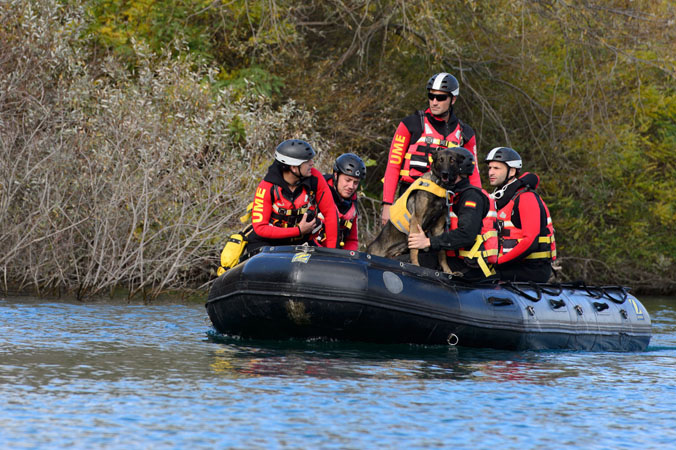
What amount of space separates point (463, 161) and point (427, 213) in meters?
0.52

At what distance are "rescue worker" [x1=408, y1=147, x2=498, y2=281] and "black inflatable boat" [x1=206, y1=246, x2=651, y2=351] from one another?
219mm

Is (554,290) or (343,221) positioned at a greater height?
(343,221)

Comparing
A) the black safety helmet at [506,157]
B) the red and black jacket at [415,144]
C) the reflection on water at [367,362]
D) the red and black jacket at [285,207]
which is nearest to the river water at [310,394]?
the reflection on water at [367,362]

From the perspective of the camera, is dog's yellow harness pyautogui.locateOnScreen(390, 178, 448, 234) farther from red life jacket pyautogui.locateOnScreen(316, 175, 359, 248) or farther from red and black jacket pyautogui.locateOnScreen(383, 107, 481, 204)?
red life jacket pyautogui.locateOnScreen(316, 175, 359, 248)

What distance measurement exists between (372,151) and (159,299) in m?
6.92

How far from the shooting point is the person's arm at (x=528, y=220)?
33.0 ft

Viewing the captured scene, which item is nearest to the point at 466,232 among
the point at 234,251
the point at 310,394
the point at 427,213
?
the point at 427,213

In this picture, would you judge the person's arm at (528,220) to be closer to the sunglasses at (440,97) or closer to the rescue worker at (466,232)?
the rescue worker at (466,232)

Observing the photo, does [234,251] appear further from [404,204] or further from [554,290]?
[554,290]

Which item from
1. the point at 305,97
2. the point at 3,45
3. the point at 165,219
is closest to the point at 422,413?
the point at 165,219

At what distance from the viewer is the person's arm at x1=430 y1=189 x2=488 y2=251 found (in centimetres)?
922

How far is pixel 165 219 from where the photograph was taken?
14297 mm

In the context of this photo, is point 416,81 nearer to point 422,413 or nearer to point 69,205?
point 69,205

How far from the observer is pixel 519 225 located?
10164 millimetres
